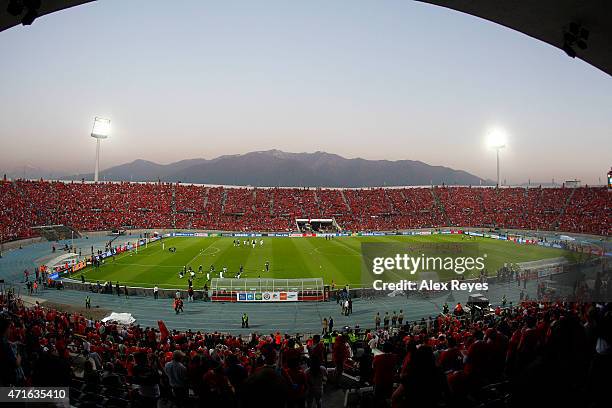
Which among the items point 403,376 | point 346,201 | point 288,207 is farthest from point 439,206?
point 403,376

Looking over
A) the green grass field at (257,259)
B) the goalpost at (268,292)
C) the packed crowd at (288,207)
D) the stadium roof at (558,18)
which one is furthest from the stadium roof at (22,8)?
the packed crowd at (288,207)

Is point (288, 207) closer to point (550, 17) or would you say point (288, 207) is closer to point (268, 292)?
point (268, 292)

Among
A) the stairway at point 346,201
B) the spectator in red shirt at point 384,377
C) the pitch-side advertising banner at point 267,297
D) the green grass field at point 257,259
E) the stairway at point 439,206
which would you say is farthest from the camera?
the stairway at point 346,201

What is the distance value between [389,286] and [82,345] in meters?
20.1

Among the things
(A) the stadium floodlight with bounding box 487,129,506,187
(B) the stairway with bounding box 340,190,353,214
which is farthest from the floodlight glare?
(B) the stairway with bounding box 340,190,353,214

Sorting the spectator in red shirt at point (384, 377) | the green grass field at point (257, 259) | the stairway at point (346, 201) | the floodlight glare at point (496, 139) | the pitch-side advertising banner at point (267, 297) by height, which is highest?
the floodlight glare at point (496, 139)

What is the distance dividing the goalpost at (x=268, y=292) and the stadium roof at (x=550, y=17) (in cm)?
2139

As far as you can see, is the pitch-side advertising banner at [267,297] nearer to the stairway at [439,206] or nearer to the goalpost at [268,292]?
the goalpost at [268,292]

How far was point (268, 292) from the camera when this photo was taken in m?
27.1

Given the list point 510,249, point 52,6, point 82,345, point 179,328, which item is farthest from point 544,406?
point 510,249

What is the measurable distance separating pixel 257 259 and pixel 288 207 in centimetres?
3902

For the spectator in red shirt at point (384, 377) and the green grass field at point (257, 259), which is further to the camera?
the green grass field at point (257, 259)

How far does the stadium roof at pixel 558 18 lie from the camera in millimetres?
6727

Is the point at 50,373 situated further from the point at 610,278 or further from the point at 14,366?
the point at 610,278
